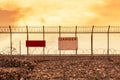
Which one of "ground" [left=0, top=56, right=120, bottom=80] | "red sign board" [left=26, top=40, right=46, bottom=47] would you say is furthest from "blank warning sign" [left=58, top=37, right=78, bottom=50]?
"red sign board" [left=26, top=40, right=46, bottom=47]

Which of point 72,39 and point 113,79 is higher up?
point 72,39

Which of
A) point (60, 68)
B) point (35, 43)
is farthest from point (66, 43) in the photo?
point (60, 68)

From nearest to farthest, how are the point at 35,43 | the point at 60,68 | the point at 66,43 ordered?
the point at 60,68 → the point at 66,43 → the point at 35,43

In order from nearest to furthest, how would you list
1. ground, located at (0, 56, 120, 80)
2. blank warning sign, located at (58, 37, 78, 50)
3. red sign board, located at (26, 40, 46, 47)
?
ground, located at (0, 56, 120, 80)
blank warning sign, located at (58, 37, 78, 50)
red sign board, located at (26, 40, 46, 47)

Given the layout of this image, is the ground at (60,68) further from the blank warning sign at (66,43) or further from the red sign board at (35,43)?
the red sign board at (35,43)

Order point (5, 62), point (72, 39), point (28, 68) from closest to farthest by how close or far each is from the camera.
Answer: point (28, 68) < point (5, 62) < point (72, 39)

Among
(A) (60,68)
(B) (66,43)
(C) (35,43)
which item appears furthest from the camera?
(C) (35,43)

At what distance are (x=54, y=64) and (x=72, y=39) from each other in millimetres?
5337

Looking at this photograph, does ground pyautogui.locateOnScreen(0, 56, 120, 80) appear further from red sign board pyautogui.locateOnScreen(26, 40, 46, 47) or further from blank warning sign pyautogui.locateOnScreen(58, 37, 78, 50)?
red sign board pyautogui.locateOnScreen(26, 40, 46, 47)

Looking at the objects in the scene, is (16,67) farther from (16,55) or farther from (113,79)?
(113,79)

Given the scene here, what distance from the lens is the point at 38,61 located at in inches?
1438

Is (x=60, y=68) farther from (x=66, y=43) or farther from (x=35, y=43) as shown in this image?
(x=35, y=43)

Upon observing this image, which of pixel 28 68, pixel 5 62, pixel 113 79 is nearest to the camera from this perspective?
pixel 113 79

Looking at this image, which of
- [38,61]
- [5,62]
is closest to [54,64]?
[38,61]
